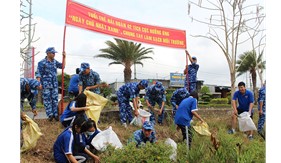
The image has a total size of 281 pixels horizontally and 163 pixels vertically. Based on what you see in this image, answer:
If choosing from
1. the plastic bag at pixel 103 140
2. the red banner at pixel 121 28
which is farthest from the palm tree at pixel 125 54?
the plastic bag at pixel 103 140

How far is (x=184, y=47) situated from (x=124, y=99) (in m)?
2.23

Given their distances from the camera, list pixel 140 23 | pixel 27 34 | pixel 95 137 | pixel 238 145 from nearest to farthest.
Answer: pixel 27 34
pixel 238 145
pixel 95 137
pixel 140 23

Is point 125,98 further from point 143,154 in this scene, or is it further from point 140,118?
point 143,154

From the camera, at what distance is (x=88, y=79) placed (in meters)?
5.89

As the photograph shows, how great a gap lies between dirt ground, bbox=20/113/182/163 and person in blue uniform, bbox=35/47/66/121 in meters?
0.38

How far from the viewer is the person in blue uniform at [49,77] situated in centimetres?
574

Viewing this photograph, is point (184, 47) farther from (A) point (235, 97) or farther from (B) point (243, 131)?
(B) point (243, 131)

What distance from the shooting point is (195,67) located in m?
7.70

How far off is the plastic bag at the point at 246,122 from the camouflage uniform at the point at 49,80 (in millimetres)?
3500

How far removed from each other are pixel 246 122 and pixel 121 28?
3.05 meters

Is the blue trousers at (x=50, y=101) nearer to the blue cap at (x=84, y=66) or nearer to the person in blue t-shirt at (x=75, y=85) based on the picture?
the person in blue t-shirt at (x=75, y=85)

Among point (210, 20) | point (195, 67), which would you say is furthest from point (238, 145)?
point (210, 20)

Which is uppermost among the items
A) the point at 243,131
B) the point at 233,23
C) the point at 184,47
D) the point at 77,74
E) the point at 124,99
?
the point at 233,23

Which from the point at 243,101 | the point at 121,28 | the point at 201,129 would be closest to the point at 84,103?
the point at 201,129
